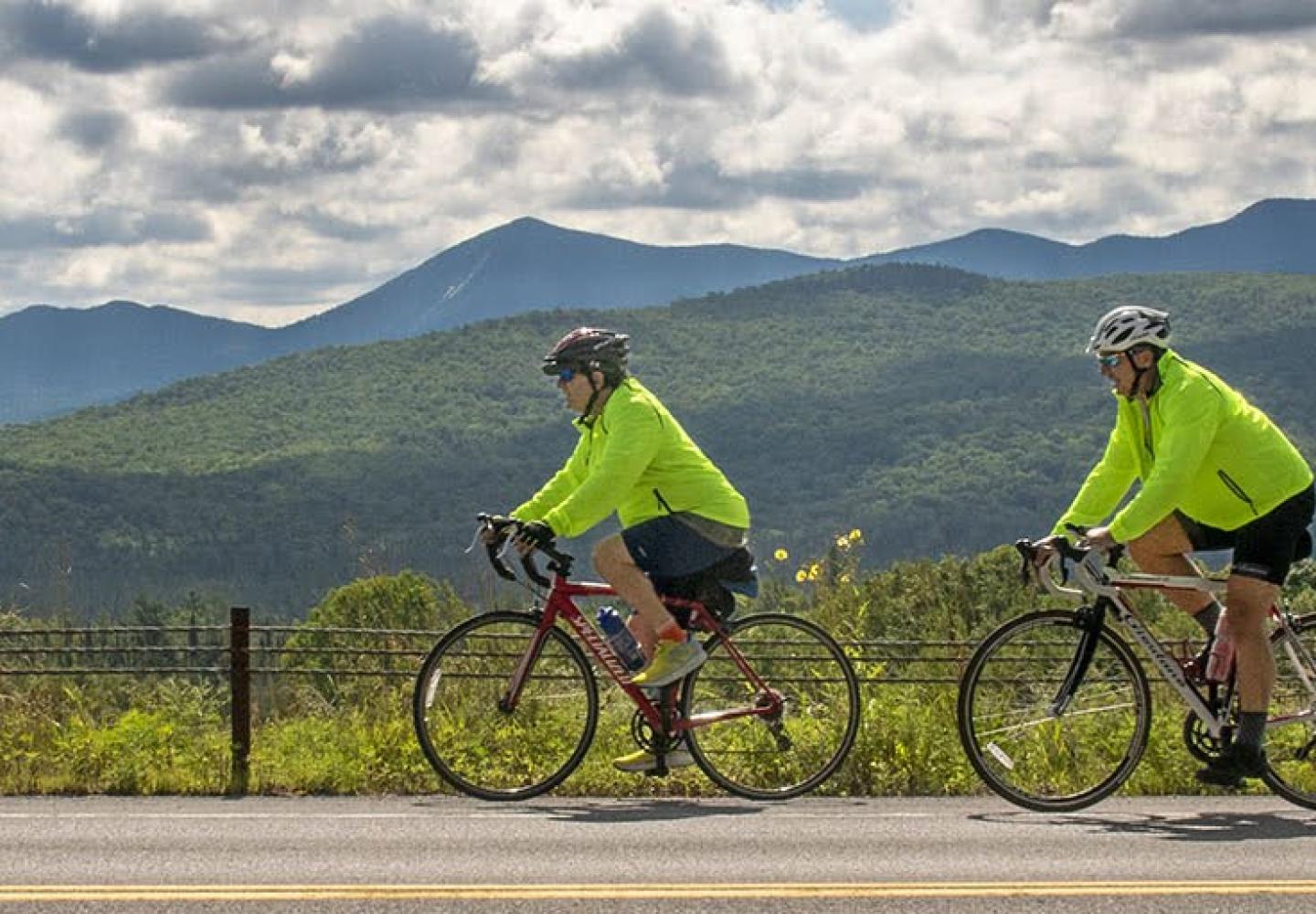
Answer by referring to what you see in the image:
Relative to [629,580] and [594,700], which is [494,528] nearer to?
[629,580]

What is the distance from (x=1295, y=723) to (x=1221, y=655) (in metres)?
0.51

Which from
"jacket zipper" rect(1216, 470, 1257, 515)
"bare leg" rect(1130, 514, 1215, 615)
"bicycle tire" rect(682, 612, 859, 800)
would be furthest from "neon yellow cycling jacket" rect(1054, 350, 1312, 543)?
"bicycle tire" rect(682, 612, 859, 800)

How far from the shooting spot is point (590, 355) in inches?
348

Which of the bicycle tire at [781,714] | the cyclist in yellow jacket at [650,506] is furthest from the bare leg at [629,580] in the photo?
the bicycle tire at [781,714]

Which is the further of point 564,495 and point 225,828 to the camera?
point 564,495

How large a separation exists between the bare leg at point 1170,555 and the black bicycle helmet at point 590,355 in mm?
2505

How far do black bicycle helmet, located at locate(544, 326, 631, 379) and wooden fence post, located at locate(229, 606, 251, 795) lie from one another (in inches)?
90.7

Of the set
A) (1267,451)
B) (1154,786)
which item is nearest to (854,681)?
(1154,786)

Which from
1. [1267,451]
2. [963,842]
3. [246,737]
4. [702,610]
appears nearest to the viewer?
[963,842]

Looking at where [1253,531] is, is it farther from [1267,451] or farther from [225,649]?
[225,649]

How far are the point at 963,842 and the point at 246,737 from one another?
13.2 feet

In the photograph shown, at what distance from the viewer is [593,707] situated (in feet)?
29.7

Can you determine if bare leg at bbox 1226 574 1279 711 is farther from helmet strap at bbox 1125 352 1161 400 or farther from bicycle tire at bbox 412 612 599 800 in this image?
bicycle tire at bbox 412 612 599 800

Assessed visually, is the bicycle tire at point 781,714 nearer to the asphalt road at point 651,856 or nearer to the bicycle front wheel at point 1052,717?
the asphalt road at point 651,856
